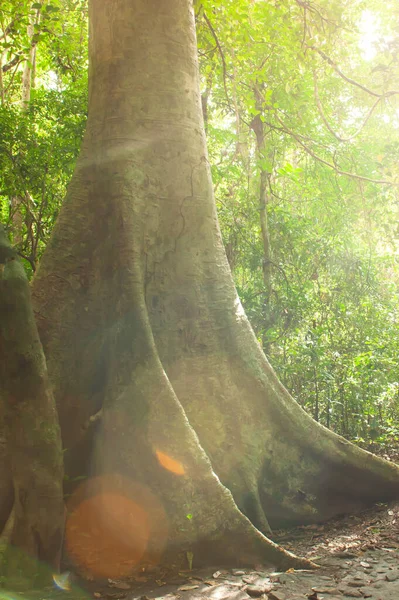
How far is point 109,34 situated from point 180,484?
3.52m

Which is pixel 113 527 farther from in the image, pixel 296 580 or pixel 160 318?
pixel 160 318

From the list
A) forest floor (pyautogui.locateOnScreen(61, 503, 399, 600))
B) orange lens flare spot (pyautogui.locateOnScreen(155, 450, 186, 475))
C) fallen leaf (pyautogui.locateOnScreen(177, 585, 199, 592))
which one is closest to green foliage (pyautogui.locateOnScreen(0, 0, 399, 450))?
forest floor (pyautogui.locateOnScreen(61, 503, 399, 600))

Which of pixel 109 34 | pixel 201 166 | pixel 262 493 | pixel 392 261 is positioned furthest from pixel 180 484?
pixel 392 261

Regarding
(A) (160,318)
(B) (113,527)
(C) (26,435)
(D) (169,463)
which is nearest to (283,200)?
(A) (160,318)

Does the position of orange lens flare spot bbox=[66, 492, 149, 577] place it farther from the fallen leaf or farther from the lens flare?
the fallen leaf

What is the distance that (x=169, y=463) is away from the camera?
3.11m

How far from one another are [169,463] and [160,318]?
116 cm

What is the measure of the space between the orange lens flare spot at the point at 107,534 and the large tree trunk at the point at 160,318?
89 millimetres

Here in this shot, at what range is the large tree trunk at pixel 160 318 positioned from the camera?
3406mm

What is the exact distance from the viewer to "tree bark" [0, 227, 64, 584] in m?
2.49

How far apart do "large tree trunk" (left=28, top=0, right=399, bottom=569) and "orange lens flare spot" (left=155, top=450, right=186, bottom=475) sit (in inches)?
0.7

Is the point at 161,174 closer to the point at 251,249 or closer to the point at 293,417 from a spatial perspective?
the point at 293,417

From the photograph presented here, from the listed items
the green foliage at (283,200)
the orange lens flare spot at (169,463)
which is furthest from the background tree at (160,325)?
the green foliage at (283,200)

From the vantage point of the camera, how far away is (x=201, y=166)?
14.0 feet
